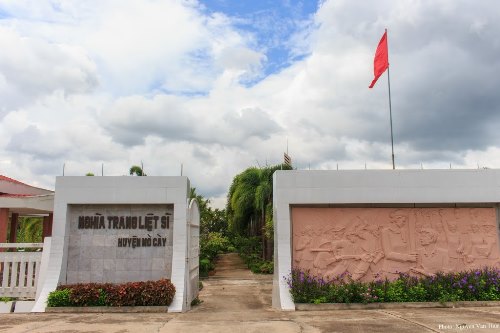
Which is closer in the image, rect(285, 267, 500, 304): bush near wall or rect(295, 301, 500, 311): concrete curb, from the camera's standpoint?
rect(295, 301, 500, 311): concrete curb

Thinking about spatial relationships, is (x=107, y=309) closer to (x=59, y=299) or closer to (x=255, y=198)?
(x=59, y=299)

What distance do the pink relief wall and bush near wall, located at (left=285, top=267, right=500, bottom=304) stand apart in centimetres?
26

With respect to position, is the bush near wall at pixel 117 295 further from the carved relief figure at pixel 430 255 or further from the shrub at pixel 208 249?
the shrub at pixel 208 249

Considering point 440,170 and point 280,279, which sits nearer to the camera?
point 280,279

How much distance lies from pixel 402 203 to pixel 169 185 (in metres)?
5.53

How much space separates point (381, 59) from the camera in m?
12.0

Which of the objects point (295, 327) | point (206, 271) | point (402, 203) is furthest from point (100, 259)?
point (206, 271)

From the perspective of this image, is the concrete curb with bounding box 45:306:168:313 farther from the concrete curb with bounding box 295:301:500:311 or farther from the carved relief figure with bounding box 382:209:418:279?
the carved relief figure with bounding box 382:209:418:279

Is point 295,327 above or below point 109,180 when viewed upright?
below

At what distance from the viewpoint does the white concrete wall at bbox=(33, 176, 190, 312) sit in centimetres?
959

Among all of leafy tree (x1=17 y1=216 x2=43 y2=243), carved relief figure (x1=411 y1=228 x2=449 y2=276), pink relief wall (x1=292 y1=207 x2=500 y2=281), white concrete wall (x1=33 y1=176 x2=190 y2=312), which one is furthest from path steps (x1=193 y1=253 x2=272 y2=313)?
leafy tree (x1=17 y1=216 x2=43 y2=243)

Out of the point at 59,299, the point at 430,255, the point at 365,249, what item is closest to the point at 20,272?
the point at 59,299

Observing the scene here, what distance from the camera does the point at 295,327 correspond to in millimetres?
7285

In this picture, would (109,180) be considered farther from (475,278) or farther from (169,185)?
(475,278)
